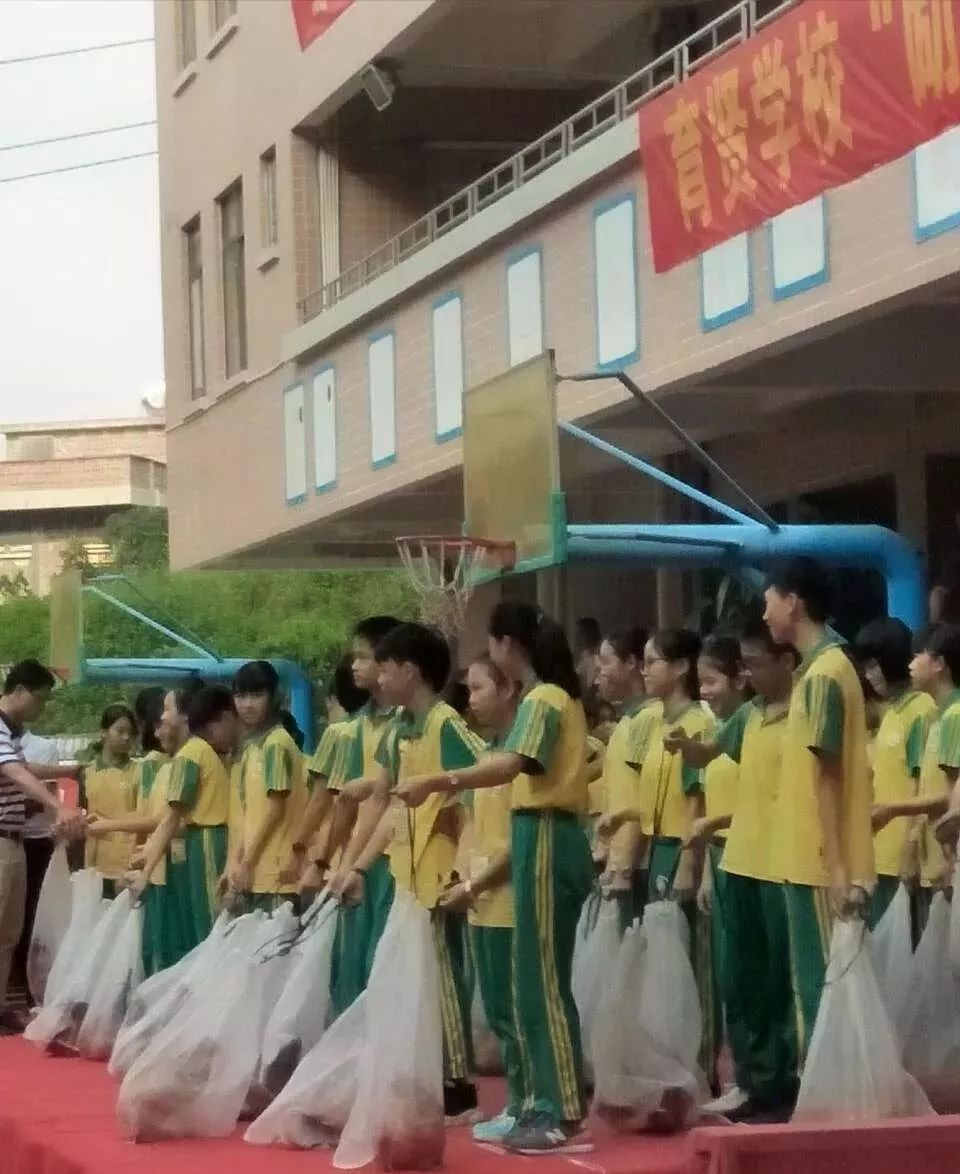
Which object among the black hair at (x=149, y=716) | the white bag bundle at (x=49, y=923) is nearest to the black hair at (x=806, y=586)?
the black hair at (x=149, y=716)

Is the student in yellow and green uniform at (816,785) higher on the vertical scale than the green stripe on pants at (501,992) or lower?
higher

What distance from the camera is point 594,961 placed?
8.07 m

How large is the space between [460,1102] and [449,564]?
3.31m

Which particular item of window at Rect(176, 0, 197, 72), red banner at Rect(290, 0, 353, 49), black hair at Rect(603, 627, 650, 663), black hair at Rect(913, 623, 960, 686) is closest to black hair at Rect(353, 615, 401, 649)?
black hair at Rect(603, 627, 650, 663)

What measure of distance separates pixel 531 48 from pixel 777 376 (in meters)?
5.96

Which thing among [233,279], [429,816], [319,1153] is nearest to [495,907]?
[429,816]

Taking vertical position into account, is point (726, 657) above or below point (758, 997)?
above

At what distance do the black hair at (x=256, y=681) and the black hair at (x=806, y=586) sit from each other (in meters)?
3.05

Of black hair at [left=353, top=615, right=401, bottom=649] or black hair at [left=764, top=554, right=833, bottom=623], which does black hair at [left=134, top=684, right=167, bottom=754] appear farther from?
black hair at [left=764, top=554, right=833, bottom=623]

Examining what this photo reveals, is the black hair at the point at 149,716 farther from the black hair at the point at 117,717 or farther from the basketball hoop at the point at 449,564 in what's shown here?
the basketball hoop at the point at 449,564

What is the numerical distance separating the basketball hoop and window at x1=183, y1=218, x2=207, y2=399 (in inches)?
418

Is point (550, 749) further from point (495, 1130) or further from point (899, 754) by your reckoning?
point (899, 754)

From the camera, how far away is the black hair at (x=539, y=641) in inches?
276

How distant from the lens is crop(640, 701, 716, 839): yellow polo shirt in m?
8.02
